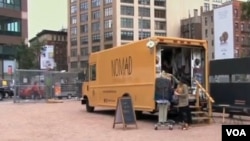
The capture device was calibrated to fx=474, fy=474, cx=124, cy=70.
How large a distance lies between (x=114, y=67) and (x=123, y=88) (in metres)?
1.28

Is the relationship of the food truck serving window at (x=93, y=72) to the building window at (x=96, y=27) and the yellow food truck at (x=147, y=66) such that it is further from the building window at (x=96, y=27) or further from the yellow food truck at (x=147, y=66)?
the building window at (x=96, y=27)

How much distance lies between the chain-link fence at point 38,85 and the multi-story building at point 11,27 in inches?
779

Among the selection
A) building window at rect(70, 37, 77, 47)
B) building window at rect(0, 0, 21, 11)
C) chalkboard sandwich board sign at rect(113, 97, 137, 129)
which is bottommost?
chalkboard sandwich board sign at rect(113, 97, 137, 129)

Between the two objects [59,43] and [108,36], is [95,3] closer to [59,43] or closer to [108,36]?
[108,36]

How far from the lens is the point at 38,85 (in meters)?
37.4

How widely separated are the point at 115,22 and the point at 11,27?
2531 inches

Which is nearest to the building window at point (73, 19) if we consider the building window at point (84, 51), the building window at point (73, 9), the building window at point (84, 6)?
the building window at point (73, 9)

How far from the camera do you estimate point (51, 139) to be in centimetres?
1290

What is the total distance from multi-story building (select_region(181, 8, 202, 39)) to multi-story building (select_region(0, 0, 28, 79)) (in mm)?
68767

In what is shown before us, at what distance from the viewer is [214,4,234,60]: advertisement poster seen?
5484cm

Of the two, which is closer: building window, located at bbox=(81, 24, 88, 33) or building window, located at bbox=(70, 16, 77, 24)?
building window, located at bbox=(81, 24, 88, 33)

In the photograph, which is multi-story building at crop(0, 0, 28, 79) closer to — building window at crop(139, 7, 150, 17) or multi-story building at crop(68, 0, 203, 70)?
multi-story building at crop(68, 0, 203, 70)

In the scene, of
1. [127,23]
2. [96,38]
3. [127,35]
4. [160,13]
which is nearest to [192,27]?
[160,13]

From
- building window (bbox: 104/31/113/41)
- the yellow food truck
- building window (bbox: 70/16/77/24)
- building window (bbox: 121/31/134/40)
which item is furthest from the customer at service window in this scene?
building window (bbox: 70/16/77/24)
